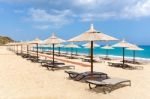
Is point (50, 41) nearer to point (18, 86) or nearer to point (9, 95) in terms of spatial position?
point (18, 86)

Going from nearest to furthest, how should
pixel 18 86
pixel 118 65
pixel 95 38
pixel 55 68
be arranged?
pixel 18 86, pixel 95 38, pixel 55 68, pixel 118 65

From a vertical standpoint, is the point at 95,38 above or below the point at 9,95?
above

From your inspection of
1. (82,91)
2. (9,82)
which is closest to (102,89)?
(82,91)

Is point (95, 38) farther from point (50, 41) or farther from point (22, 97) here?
point (50, 41)

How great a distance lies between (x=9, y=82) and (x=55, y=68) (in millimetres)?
4502

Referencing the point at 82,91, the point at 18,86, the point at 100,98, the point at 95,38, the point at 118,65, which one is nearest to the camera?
the point at 100,98

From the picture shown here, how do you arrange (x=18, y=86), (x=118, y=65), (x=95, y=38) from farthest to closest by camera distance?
(x=118, y=65) < (x=95, y=38) < (x=18, y=86)

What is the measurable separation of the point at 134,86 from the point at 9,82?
4.54 metres

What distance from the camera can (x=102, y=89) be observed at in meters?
8.65

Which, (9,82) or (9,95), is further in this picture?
(9,82)

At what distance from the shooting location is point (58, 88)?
29.3 feet

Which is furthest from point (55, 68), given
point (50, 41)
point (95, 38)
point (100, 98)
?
point (100, 98)

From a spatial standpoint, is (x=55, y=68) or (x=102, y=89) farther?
(x=55, y=68)

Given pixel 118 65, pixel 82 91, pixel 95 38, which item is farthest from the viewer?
pixel 118 65
